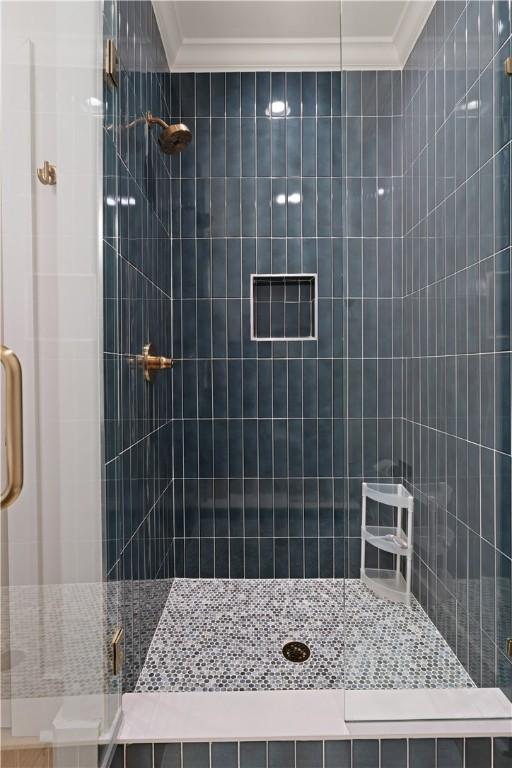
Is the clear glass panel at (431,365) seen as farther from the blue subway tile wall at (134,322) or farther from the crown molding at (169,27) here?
the crown molding at (169,27)

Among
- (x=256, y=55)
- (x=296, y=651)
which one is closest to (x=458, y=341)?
(x=296, y=651)

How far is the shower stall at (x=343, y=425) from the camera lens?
0.92 metres

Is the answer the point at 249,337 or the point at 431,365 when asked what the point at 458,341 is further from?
the point at 249,337

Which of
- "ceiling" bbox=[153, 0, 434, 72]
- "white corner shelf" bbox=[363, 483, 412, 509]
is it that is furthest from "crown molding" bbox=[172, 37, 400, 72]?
"white corner shelf" bbox=[363, 483, 412, 509]

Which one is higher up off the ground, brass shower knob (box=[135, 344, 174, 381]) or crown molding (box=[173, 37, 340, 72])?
crown molding (box=[173, 37, 340, 72])

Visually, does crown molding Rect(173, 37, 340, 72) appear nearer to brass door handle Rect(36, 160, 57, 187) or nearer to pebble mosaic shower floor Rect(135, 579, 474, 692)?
brass door handle Rect(36, 160, 57, 187)

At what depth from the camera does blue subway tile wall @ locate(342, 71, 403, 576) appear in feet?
4.23

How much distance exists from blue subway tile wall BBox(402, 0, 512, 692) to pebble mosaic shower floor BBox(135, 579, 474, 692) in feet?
0.27

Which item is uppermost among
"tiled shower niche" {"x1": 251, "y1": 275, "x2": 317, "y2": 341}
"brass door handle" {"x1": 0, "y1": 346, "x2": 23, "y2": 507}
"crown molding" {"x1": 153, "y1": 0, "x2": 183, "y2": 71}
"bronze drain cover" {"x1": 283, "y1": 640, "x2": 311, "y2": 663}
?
"crown molding" {"x1": 153, "y1": 0, "x2": 183, "y2": 71}

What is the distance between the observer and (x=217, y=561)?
7.78 feet

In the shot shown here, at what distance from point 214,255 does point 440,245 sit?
127 centimetres

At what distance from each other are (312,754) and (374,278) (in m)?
1.18

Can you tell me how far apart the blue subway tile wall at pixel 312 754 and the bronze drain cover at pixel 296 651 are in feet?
1.40

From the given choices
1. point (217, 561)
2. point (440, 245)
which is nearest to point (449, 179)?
point (440, 245)
